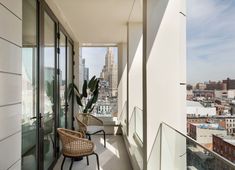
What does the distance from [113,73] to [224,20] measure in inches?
232

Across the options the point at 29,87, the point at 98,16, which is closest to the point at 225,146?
the point at 29,87

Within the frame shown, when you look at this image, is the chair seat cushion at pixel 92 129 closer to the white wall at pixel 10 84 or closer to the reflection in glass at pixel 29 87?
the reflection in glass at pixel 29 87

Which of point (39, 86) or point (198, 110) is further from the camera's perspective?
point (39, 86)

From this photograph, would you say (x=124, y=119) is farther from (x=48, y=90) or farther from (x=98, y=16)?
(x=48, y=90)

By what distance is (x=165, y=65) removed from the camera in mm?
2707

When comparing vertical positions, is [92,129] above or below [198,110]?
below

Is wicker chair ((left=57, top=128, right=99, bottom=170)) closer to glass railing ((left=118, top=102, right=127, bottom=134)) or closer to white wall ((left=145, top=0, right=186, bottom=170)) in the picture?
white wall ((left=145, top=0, right=186, bottom=170))

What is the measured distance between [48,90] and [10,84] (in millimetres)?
1619

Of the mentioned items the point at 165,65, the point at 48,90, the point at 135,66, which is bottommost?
the point at 48,90

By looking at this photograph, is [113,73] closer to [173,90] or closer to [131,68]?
[131,68]

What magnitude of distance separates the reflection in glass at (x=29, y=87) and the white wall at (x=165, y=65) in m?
1.38

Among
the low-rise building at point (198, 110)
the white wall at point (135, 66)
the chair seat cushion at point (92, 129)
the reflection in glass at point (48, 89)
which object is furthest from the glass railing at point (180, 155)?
the chair seat cushion at point (92, 129)

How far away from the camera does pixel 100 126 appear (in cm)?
589

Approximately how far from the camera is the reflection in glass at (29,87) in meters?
2.42
